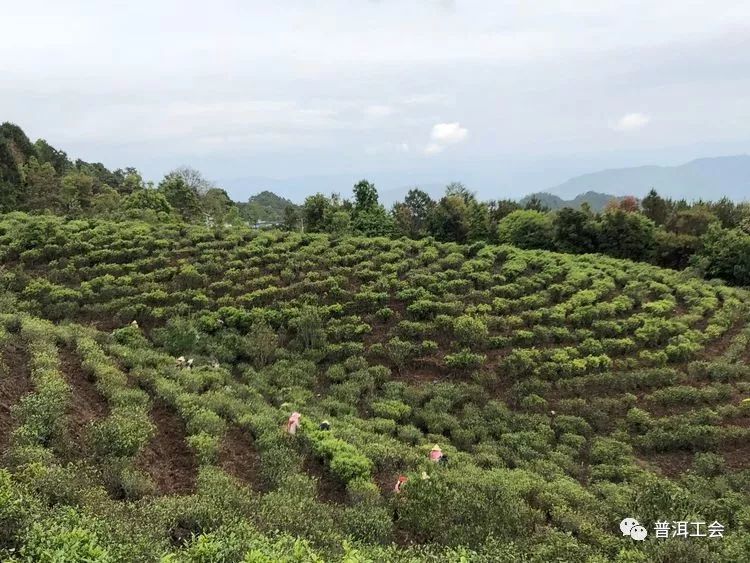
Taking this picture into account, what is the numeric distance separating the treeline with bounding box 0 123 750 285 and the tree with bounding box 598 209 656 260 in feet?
0.17

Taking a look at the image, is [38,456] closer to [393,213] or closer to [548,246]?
[548,246]

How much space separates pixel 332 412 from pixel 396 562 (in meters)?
7.62

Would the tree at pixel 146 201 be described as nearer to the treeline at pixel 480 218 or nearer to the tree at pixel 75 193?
the treeline at pixel 480 218

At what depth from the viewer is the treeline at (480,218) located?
1068 inches

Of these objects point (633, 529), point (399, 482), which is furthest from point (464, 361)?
→ point (633, 529)

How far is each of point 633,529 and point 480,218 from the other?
26553mm

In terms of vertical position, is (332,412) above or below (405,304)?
below

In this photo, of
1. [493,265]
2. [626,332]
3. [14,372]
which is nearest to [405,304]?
[493,265]

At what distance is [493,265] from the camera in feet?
71.2

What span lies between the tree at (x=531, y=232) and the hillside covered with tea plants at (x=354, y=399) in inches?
244

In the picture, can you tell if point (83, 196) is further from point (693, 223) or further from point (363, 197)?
point (693, 223)

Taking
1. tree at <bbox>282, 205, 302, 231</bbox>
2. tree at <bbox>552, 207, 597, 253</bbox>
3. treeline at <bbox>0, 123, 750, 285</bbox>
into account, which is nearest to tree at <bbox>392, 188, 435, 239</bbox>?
treeline at <bbox>0, 123, 750, 285</bbox>

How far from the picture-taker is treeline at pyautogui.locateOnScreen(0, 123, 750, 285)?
27125mm

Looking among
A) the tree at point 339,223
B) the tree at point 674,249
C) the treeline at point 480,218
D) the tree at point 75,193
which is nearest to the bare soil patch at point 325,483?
the treeline at point 480,218
